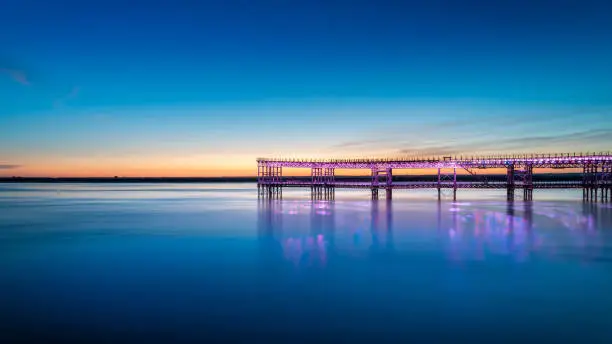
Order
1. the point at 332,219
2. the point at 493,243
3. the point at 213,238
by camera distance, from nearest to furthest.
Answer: the point at 493,243, the point at 213,238, the point at 332,219

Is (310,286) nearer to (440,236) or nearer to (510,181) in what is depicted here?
(440,236)

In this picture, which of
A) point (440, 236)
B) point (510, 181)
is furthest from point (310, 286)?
point (510, 181)

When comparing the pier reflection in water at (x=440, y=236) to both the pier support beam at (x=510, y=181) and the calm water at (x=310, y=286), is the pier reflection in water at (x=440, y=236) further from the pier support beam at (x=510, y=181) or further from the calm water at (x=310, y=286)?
the pier support beam at (x=510, y=181)

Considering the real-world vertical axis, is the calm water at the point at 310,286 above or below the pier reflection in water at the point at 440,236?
below

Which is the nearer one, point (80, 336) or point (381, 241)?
point (80, 336)

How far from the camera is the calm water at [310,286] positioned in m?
8.93

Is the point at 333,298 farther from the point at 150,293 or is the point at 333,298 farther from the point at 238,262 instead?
the point at 238,262

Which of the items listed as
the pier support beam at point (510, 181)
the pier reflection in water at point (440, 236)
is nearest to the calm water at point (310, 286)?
the pier reflection in water at point (440, 236)

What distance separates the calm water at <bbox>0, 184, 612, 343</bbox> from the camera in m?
8.93

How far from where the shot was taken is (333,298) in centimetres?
1112

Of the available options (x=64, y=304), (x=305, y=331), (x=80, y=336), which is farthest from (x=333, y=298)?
(x=64, y=304)

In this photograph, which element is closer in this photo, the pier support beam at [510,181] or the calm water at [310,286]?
the calm water at [310,286]

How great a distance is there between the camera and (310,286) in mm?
12375

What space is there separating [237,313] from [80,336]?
3.05 meters
